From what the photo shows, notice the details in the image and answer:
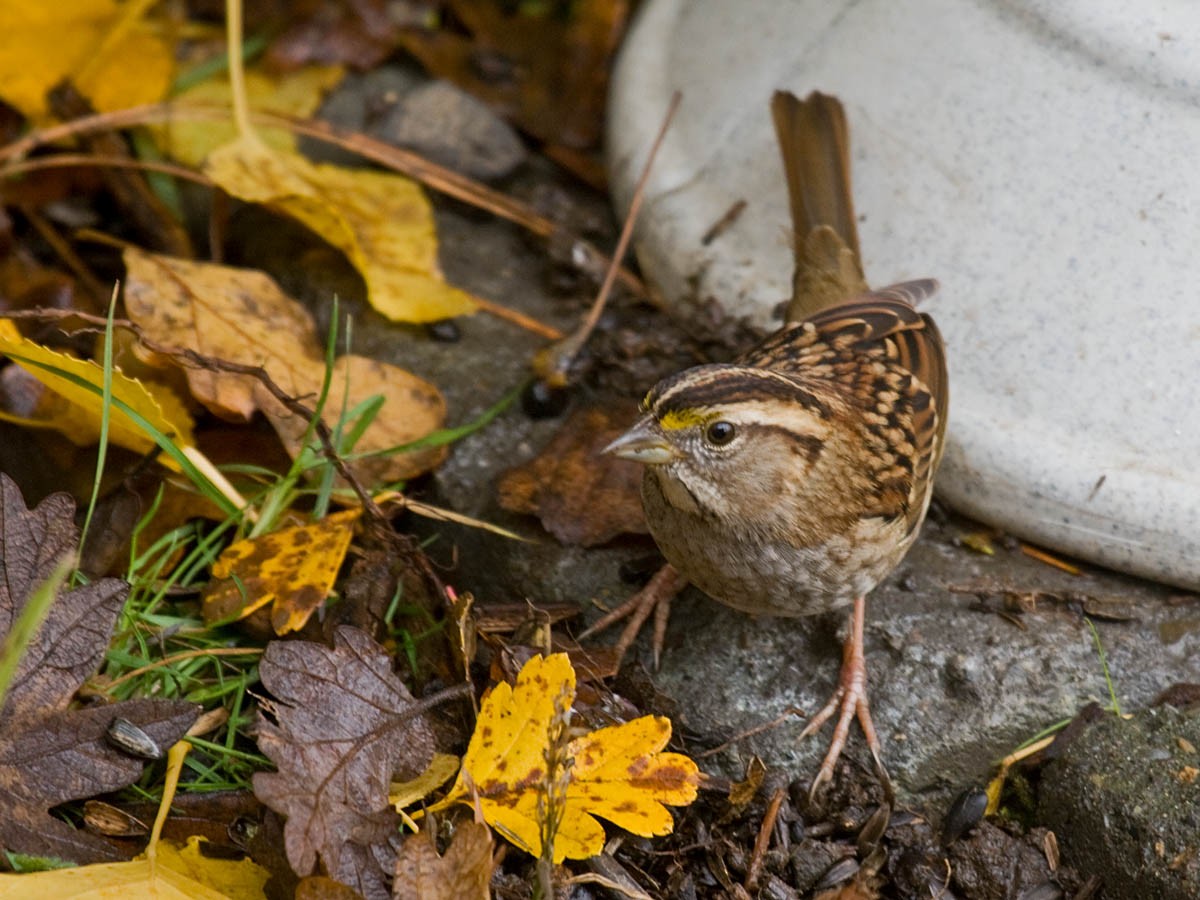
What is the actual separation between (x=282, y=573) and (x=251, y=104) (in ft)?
5.99

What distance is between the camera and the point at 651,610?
10.2ft

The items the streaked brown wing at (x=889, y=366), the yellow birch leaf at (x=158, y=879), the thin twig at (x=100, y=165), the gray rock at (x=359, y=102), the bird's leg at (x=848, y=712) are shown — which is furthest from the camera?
the gray rock at (x=359, y=102)

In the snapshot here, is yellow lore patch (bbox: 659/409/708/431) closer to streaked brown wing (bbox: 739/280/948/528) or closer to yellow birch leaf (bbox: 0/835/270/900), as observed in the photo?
streaked brown wing (bbox: 739/280/948/528)

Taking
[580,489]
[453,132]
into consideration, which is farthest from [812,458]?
[453,132]

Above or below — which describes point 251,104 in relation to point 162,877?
above

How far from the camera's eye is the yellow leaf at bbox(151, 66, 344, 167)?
3.98 m

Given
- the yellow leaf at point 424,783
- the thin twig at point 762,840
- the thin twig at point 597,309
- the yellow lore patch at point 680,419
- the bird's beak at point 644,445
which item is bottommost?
the thin twig at point 762,840

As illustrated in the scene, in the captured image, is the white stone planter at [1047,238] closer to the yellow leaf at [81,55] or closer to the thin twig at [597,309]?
the thin twig at [597,309]

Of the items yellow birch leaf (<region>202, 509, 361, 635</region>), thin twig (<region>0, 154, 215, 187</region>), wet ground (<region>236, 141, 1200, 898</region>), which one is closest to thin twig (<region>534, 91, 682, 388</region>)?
wet ground (<region>236, 141, 1200, 898</region>)

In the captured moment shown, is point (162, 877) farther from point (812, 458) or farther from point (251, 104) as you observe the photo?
point (251, 104)

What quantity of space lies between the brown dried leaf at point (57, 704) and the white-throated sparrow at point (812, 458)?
0.99m

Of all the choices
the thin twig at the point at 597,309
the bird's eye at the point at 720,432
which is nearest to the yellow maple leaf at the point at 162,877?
the bird's eye at the point at 720,432

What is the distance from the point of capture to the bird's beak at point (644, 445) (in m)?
2.62

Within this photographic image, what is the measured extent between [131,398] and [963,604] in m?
1.82
